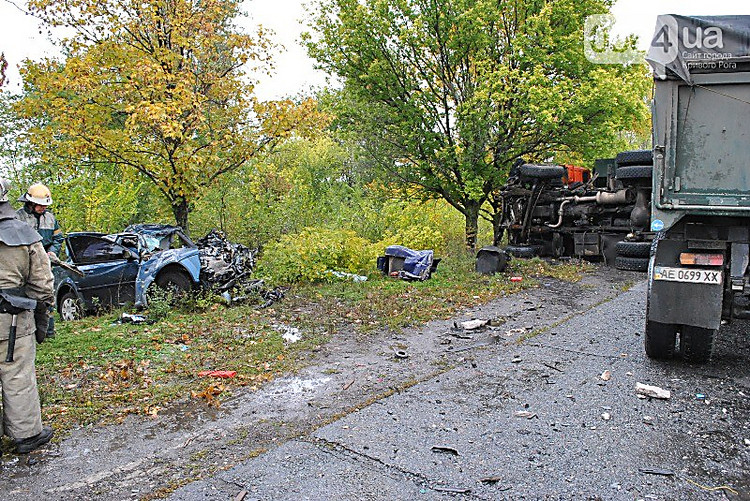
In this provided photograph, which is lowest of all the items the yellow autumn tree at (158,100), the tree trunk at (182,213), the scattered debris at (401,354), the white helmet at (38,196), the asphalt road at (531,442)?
the scattered debris at (401,354)

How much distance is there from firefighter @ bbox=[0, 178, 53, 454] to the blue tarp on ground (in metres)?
8.07

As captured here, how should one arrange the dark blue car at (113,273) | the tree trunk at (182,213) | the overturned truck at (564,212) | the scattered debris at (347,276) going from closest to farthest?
1. the dark blue car at (113,273)
2. the scattered debris at (347,276)
3. the tree trunk at (182,213)
4. the overturned truck at (564,212)

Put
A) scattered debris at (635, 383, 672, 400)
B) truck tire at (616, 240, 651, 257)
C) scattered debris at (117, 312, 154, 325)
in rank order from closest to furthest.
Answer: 1. scattered debris at (635, 383, 672, 400)
2. truck tire at (616, 240, 651, 257)
3. scattered debris at (117, 312, 154, 325)

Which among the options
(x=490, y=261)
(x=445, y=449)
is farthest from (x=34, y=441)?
(x=490, y=261)

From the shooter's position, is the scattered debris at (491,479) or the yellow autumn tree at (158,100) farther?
the yellow autumn tree at (158,100)

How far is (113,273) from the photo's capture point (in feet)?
32.3

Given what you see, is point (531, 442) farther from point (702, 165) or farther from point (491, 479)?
point (702, 165)

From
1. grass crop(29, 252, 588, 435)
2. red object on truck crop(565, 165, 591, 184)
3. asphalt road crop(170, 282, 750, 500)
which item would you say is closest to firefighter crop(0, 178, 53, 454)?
grass crop(29, 252, 588, 435)

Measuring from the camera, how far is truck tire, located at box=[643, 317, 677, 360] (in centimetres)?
592

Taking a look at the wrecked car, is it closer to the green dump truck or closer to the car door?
the car door

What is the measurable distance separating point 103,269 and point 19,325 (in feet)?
19.0

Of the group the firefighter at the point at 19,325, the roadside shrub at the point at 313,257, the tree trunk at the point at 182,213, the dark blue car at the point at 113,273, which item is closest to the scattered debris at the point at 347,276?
the roadside shrub at the point at 313,257

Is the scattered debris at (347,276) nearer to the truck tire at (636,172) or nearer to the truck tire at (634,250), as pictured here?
the truck tire at (634,250)

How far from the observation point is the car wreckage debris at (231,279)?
33.2 feet
